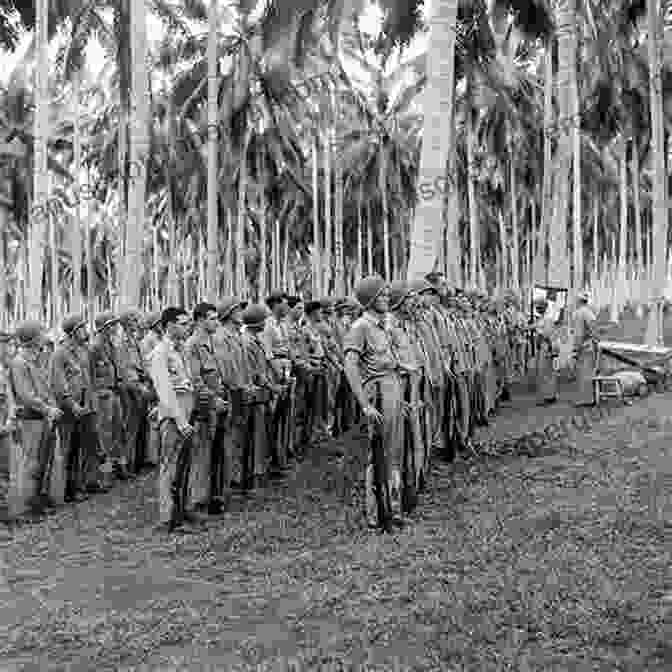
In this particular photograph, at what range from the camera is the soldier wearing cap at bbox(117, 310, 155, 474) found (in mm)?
11281

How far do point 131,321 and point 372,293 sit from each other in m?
4.61

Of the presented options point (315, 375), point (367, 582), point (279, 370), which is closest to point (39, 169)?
point (315, 375)

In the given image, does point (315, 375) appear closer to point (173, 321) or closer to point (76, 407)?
point (76, 407)

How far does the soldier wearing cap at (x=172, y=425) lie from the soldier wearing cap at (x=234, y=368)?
3.77ft

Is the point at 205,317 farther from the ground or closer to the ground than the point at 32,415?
farther from the ground

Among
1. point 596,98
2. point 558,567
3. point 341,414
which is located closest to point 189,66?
point 596,98

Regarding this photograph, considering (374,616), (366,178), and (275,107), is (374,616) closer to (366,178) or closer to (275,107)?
(275,107)

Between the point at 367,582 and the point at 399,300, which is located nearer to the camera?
the point at 367,582

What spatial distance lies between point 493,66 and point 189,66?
28.9 feet

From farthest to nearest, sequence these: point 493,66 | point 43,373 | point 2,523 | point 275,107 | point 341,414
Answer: point 275,107 < point 493,66 < point 341,414 < point 43,373 < point 2,523

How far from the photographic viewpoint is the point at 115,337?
1110cm

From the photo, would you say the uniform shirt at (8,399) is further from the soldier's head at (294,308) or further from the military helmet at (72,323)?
the soldier's head at (294,308)

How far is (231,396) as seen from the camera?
9.89 meters

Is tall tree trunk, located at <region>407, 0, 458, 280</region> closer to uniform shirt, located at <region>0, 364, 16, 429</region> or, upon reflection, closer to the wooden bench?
the wooden bench
